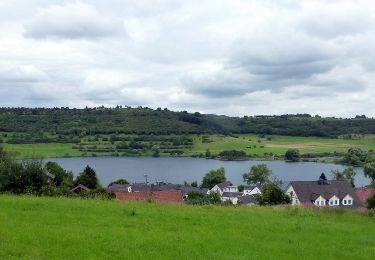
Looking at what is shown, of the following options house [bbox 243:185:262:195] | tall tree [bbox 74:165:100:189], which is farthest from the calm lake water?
tall tree [bbox 74:165:100:189]

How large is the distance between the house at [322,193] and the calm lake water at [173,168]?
40.0 meters

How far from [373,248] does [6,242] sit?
847 cm

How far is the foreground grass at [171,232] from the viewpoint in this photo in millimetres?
9648

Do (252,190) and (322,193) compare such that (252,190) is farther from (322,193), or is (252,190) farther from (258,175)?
(322,193)

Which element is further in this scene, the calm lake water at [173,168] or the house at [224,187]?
the calm lake water at [173,168]

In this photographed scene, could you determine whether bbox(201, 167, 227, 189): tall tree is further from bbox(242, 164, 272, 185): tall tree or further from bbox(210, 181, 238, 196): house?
bbox(242, 164, 272, 185): tall tree

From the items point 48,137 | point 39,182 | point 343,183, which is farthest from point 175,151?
point 39,182

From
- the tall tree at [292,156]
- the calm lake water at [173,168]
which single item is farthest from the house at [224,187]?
the tall tree at [292,156]

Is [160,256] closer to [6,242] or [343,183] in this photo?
[6,242]

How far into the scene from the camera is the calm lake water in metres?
125

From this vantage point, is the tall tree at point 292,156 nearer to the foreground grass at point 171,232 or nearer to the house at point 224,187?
the house at point 224,187

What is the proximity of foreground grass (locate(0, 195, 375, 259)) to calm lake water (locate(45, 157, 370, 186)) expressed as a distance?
9561 cm

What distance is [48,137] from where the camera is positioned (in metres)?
198

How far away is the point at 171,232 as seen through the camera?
12102 mm
